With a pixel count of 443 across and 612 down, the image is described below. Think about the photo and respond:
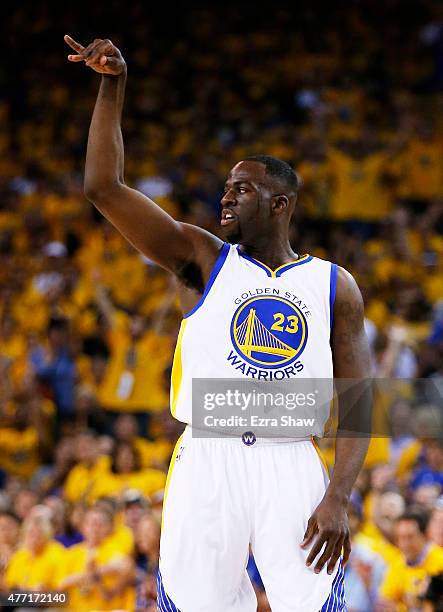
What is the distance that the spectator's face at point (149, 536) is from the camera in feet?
21.4

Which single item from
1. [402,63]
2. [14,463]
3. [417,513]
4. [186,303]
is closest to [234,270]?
[186,303]

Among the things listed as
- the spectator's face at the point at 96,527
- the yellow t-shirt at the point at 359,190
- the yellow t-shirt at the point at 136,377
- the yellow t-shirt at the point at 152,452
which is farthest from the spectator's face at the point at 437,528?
the yellow t-shirt at the point at 359,190

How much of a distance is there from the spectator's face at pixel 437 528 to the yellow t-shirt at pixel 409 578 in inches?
1.8

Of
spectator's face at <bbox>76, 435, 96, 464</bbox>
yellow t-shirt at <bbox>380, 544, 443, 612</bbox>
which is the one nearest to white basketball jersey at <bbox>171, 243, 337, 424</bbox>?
yellow t-shirt at <bbox>380, 544, 443, 612</bbox>

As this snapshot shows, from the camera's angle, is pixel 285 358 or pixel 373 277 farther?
pixel 373 277

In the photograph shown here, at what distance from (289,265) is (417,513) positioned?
2929 millimetres

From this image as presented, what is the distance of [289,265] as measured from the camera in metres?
3.74

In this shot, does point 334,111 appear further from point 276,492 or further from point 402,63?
point 276,492

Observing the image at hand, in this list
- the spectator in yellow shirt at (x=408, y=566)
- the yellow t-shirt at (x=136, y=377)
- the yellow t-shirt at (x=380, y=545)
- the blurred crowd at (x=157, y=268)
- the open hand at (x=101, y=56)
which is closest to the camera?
the open hand at (x=101, y=56)

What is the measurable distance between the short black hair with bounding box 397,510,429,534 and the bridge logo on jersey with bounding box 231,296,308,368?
9.29 ft

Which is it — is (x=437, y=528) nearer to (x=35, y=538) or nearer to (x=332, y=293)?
(x=332, y=293)

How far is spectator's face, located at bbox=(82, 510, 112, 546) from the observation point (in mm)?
6793

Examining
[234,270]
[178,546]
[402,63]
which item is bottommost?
[178,546]

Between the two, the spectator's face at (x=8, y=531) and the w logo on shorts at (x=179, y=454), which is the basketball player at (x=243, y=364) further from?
the spectator's face at (x=8, y=531)
